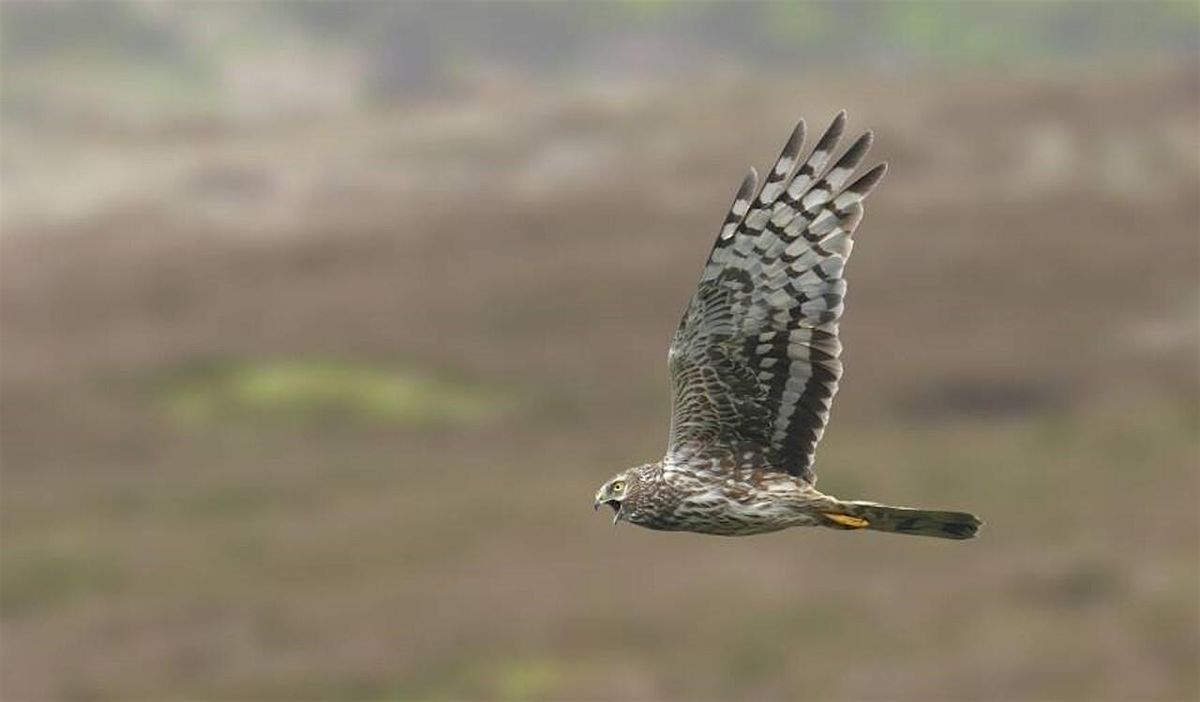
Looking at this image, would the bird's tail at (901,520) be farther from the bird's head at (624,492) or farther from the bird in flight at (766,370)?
the bird's head at (624,492)

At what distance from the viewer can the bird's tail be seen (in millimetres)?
9102

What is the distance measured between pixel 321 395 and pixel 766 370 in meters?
44.5

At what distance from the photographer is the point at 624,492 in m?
9.36

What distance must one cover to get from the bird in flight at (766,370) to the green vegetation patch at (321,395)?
41302 millimetres

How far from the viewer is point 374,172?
7262 cm

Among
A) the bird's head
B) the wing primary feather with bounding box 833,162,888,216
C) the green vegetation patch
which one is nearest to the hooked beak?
the bird's head

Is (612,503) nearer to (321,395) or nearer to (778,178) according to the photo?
(778,178)

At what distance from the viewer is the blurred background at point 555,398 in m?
33.6

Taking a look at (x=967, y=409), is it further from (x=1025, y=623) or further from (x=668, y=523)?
(x=668, y=523)

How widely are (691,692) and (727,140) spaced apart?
133 feet

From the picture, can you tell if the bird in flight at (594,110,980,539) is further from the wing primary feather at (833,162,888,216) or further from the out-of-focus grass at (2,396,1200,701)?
the out-of-focus grass at (2,396,1200,701)

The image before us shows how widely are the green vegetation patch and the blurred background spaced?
4.1 inches

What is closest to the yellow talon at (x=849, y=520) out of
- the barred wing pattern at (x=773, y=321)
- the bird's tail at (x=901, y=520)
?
the bird's tail at (x=901, y=520)

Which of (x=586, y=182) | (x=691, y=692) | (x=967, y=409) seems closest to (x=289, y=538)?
(x=691, y=692)
